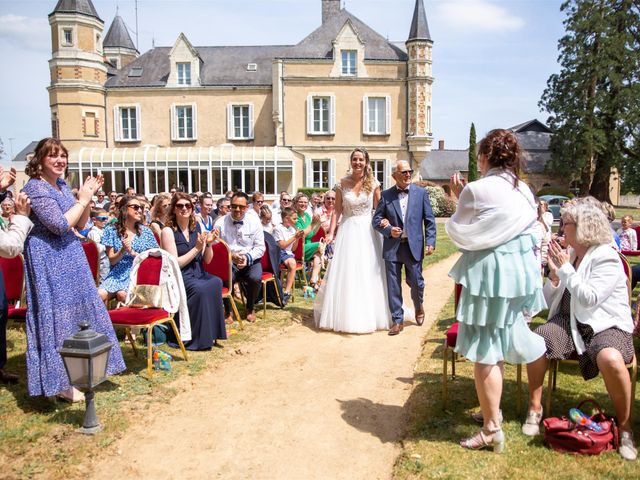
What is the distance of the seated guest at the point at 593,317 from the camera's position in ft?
11.9

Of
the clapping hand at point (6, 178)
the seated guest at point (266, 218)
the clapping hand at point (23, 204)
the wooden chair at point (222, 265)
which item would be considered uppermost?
the clapping hand at point (6, 178)

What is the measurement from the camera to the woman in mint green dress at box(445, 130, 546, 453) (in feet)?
11.3

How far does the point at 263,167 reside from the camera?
30406 mm

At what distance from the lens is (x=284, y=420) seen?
423 centimetres

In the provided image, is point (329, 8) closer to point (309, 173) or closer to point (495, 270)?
point (309, 173)

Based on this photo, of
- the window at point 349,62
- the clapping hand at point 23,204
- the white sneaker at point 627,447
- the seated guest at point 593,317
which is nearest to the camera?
the white sneaker at point 627,447

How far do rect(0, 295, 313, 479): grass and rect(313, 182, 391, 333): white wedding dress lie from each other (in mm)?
1417

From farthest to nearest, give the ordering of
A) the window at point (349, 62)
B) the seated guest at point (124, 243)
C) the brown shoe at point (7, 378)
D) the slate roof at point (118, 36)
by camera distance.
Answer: the slate roof at point (118, 36) < the window at point (349, 62) < the seated guest at point (124, 243) < the brown shoe at point (7, 378)

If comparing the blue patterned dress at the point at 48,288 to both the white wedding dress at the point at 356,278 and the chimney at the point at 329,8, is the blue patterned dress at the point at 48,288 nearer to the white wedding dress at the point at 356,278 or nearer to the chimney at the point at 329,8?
the white wedding dress at the point at 356,278

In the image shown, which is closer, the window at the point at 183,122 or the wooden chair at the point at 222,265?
the wooden chair at the point at 222,265

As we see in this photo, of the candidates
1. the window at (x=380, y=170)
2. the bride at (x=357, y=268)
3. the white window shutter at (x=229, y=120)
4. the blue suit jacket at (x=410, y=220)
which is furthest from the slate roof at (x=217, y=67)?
the blue suit jacket at (x=410, y=220)

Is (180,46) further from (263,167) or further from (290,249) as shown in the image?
(290,249)

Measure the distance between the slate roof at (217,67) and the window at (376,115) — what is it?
19.6 feet

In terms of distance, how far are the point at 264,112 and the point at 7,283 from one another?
27167 millimetres
